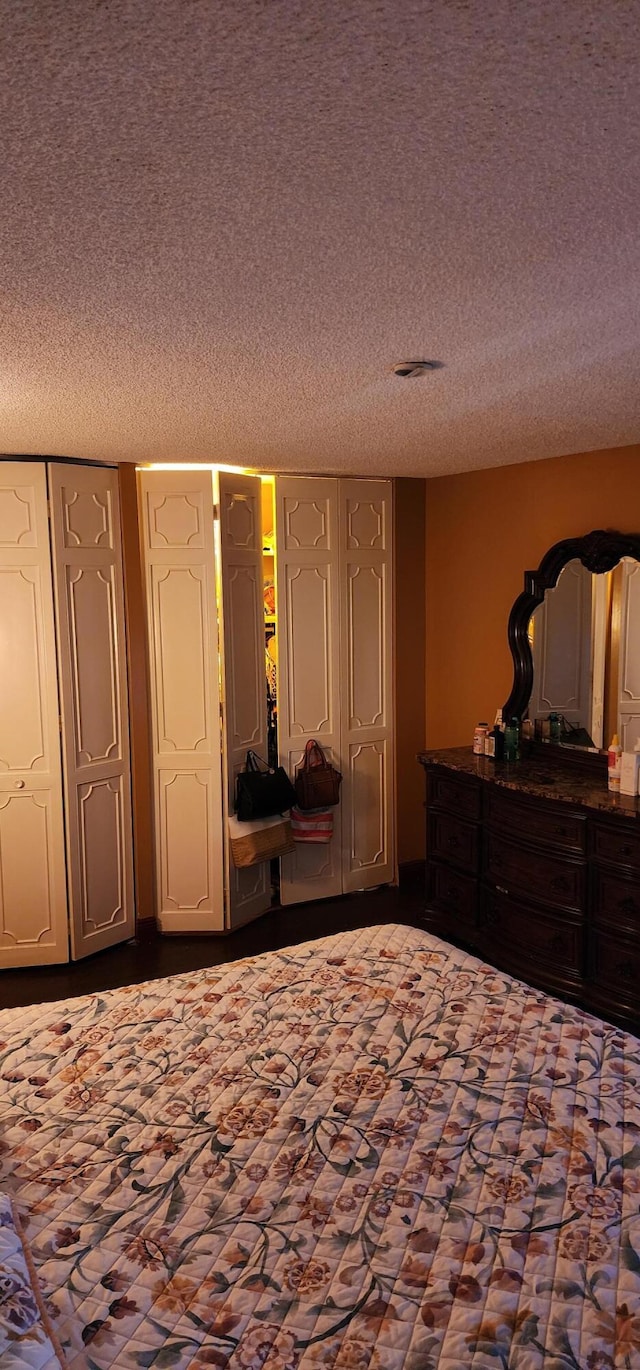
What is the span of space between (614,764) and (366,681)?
5.66ft

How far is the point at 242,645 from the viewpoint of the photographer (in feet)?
15.2

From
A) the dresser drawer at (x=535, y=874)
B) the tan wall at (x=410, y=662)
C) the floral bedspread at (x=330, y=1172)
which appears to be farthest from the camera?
the tan wall at (x=410, y=662)

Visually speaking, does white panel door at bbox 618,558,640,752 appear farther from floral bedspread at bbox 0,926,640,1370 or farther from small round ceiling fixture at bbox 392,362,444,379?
small round ceiling fixture at bbox 392,362,444,379

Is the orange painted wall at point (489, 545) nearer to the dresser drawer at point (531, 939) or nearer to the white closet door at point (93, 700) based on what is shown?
the dresser drawer at point (531, 939)

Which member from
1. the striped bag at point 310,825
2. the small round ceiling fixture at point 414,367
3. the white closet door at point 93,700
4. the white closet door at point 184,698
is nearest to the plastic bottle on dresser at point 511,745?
the striped bag at point 310,825

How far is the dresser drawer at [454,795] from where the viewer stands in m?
4.09

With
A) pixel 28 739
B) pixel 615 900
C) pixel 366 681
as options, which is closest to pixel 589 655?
pixel 615 900

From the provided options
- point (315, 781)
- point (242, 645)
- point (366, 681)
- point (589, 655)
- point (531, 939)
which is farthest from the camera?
point (366, 681)

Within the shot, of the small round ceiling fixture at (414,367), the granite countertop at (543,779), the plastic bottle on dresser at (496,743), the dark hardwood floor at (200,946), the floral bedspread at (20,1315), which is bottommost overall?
the dark hardwood floor at (200,946)

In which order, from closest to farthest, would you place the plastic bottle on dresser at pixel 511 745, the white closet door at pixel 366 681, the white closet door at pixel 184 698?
1. the plastic bottle on dresser at pixel 511 745
2. the white closet door at pixel 184 698
3. the white closet door at pixel 366 681

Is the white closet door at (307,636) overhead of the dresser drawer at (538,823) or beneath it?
overhead

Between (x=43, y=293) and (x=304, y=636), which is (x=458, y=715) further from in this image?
(x=43, y=293)

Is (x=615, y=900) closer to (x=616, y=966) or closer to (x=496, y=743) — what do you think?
(x=616, y=966)

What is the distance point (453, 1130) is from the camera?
6.06 feet
